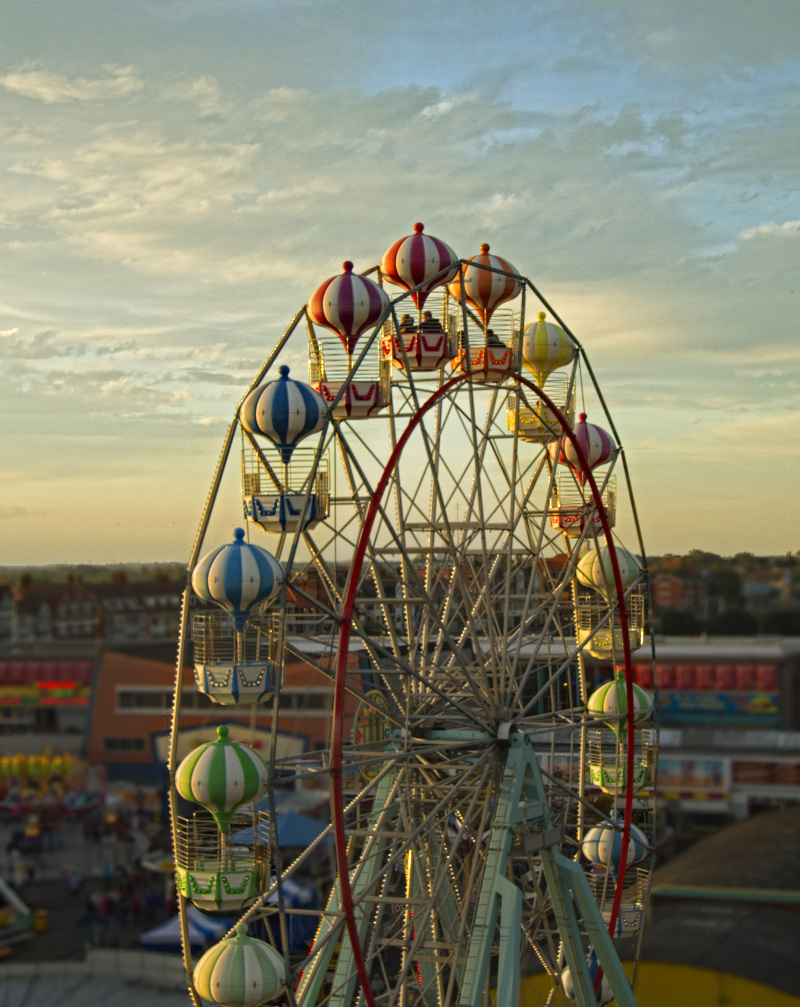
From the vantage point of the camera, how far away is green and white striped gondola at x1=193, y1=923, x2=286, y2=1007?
13570 mm

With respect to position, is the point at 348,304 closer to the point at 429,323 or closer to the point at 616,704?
the point at 429,323

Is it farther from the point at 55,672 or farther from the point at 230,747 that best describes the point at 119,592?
the point at 230,747

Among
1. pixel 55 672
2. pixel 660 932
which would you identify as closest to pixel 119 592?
pixel 55 672

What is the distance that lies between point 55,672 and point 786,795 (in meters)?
29.7

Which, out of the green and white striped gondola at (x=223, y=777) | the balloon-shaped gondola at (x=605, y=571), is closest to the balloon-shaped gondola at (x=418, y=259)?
the balloon-shaped gondola at (x=605, y=571)

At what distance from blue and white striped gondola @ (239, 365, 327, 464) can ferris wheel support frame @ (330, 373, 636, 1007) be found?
1.27 meters

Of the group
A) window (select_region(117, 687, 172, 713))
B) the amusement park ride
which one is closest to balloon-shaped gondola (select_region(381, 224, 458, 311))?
the amusement park ride

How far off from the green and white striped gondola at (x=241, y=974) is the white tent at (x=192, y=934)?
15.1 metres

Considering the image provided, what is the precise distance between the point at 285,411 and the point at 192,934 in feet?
60.9

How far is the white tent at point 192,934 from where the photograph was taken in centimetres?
2864

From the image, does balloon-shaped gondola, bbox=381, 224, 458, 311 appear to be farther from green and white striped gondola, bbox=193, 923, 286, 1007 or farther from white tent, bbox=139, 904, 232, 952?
white tent, bbox=139, 904, 232, 952

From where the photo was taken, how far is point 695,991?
23859mm

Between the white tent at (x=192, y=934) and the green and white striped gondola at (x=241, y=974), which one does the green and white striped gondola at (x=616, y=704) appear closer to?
the green and white striped gondola at (x=241, y=974)

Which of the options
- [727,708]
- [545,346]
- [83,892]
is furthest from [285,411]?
[727,708]
